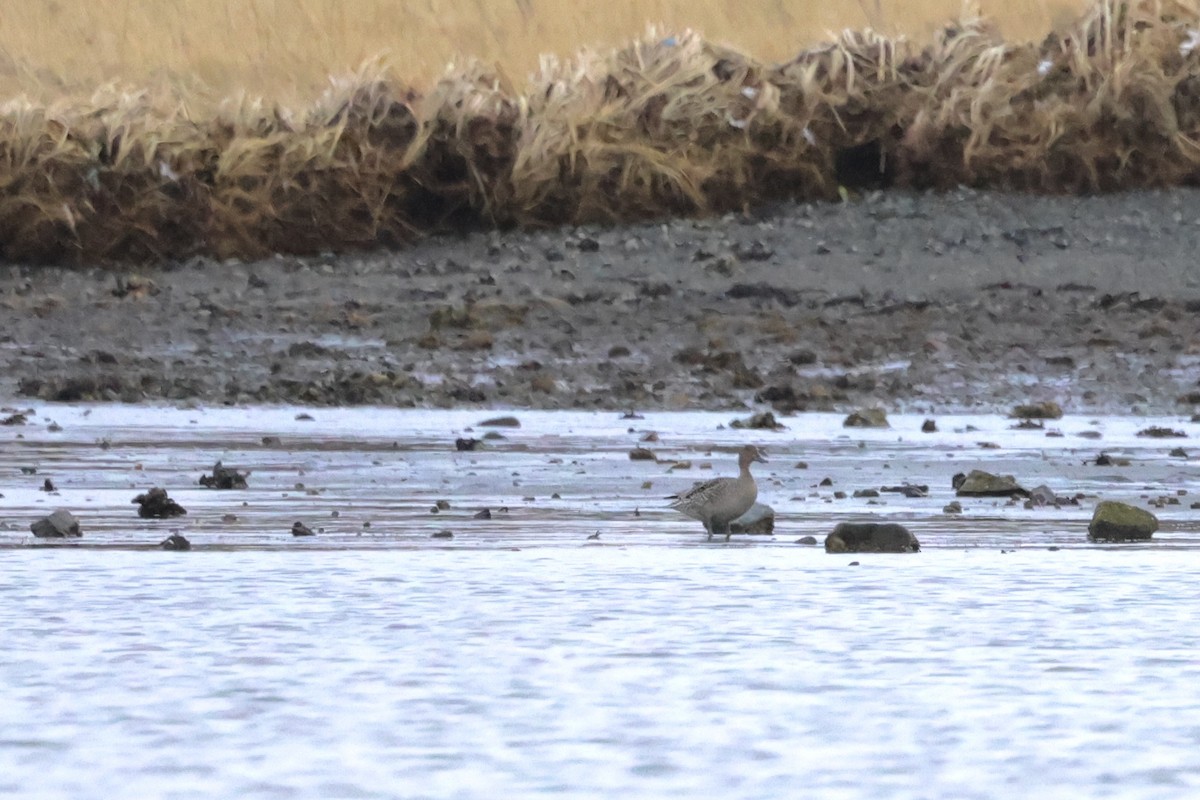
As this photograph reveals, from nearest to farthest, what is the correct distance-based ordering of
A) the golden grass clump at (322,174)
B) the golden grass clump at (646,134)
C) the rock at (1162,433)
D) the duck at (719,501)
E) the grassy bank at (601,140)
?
the duck at (719,501), the rock at (1162,433), the golden grass clump at (322,174), the grassy bank at (601,140), the golden grass clump at (646,134)

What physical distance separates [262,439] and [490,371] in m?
3.22

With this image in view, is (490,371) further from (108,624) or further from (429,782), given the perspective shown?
(429,782)

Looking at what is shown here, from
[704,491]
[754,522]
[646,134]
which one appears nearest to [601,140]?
[646,134]

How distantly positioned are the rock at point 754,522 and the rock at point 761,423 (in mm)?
4180

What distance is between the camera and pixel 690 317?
16359 mm

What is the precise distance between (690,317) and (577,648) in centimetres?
1080

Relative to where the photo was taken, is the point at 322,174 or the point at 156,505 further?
the point at 322,174

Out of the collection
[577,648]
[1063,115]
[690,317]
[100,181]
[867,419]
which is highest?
[1063,115]

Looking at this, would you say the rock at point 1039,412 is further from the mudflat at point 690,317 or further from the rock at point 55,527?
the rock at point 55,527

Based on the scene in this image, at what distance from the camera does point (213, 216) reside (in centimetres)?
1995

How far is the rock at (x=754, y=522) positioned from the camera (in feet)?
27.0

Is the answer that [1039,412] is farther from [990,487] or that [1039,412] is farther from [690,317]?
[990,487]

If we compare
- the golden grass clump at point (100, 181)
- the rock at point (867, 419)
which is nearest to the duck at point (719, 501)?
the rock at point (867, 419)

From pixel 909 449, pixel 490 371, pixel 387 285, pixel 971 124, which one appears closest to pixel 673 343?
pixel 490 371
